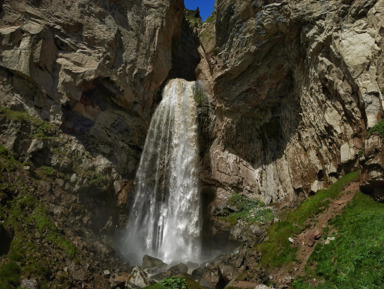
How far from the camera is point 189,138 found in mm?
26422

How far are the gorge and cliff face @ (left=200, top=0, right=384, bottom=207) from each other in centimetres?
10

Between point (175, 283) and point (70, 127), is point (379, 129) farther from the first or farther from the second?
point (70, 127)

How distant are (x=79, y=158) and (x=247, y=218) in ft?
42.4

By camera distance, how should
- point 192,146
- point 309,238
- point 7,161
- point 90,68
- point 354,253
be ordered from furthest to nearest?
point 192,146, point 90,68, point 7,161, point 309,238, point 354,253

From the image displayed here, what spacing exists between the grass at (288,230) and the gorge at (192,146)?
9 cm

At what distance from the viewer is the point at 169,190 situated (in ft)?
80.7

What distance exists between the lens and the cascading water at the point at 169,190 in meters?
22.0

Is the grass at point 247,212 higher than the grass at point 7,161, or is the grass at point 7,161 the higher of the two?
the grass at point 7,161

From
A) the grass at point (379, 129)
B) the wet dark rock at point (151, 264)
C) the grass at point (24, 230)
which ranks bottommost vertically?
the wet dark rock at point (151, 264)

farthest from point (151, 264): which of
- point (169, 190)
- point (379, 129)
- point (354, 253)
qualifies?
point (379, 129)

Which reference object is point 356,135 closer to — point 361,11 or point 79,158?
point 361,11

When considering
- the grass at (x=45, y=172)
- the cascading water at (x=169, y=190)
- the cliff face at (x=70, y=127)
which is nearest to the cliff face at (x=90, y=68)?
the cliff face at (x=70, y=127)

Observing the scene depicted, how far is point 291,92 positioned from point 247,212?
32.4 ft

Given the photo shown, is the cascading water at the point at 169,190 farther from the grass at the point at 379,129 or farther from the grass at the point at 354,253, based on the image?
the grass at the point at 379,129
